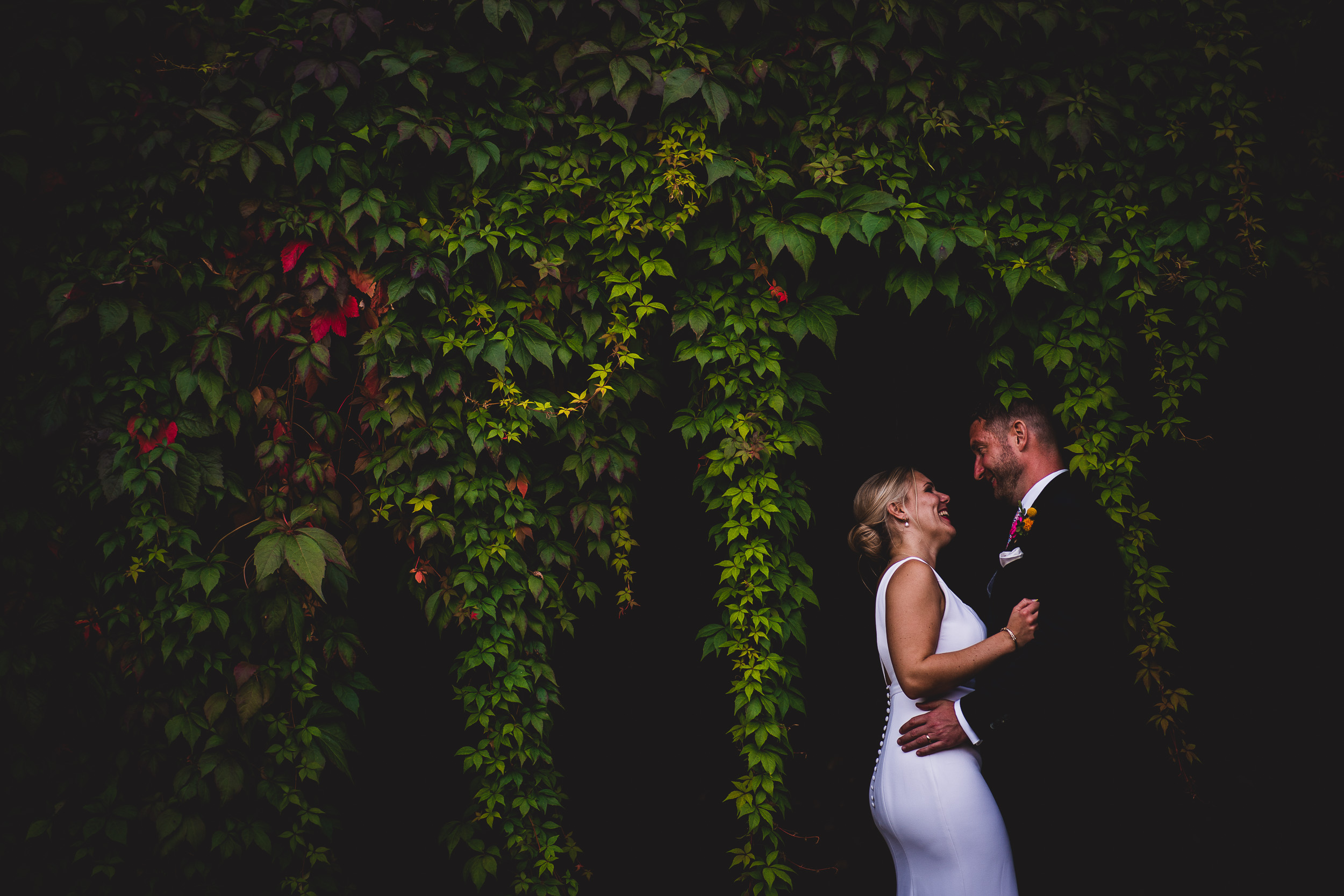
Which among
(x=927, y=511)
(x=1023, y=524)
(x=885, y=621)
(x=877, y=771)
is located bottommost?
(x=877, y=771)

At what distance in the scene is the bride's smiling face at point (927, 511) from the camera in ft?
10.6

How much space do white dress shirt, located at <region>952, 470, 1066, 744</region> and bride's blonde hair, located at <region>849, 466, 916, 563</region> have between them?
439 millimetres

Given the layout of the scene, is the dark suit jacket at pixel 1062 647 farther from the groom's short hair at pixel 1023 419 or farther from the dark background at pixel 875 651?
the groom's short hair at pixel 1023 419

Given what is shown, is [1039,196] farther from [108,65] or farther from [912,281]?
[108,65]

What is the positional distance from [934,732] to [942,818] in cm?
29

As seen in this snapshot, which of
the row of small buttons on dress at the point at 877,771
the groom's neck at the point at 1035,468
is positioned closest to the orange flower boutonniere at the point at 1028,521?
the groom's neck at the point at 1035,468

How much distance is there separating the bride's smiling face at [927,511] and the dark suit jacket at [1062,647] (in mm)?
312

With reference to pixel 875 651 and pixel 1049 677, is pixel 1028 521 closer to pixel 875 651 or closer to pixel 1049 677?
pixel 1049 677

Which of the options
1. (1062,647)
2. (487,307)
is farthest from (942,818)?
(487,307)

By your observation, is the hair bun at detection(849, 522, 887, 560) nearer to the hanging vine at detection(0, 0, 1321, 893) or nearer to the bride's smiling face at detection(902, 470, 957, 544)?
the bride's smiling face at detection(902, 470, 957, 544)

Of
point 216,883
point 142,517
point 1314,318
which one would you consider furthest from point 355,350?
point 1314,318

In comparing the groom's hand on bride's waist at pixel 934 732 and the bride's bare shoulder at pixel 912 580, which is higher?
the bride's bare shoulder at pixel 912 580

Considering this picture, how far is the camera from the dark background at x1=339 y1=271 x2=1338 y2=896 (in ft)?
11.3

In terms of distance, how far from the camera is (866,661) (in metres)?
4.25
